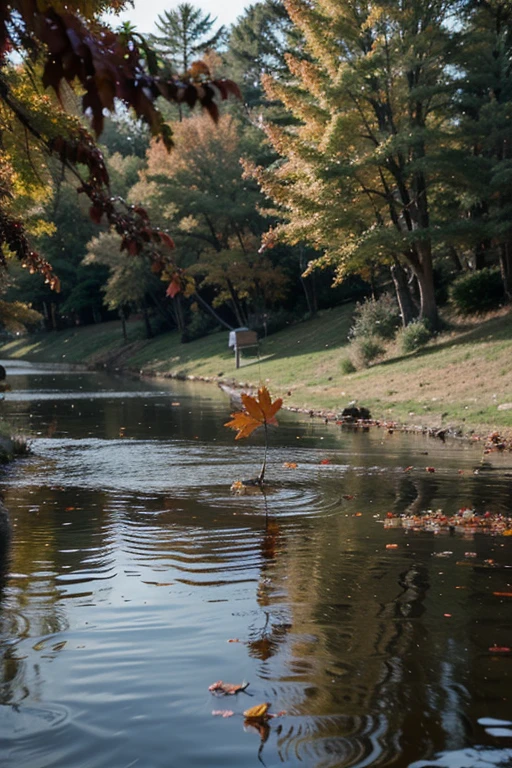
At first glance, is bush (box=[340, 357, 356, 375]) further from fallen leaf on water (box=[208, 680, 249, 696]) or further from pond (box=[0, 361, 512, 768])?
fallen leaf on water (box=[208, 680, 249, 696])

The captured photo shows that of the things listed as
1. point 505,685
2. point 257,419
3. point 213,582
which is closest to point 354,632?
point 505,685

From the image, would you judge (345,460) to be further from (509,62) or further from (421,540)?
(509,62)

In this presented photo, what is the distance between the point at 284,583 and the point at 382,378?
19416 mm

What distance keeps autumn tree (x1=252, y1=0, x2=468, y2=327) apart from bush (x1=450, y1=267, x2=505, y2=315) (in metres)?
1.07

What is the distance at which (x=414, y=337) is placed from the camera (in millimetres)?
29125

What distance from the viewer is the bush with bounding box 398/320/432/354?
29.1m

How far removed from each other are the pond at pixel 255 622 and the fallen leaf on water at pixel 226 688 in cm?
6

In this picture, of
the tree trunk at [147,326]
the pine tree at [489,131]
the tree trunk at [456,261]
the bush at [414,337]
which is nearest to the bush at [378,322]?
the bush at [414,337]

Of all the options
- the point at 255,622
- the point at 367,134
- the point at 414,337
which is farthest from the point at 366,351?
the point at 255,622

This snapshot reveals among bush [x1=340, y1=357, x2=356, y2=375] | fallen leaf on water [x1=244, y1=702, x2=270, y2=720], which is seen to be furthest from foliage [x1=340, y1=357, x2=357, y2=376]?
fallen leaf on water [x1=244, y1=702, x2=270, y2=720]

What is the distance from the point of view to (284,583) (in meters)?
7.21

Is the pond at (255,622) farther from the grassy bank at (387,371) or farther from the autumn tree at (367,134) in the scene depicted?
the autumn tree at (367,134)

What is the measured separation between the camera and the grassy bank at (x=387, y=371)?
20438 mm

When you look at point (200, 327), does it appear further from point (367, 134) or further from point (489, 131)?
point (489, 131)
